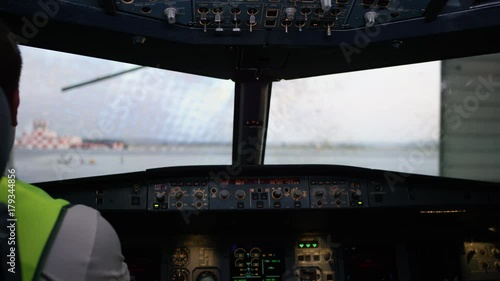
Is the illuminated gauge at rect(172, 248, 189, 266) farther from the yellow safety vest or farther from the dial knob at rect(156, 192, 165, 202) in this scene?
the yellow safety vest

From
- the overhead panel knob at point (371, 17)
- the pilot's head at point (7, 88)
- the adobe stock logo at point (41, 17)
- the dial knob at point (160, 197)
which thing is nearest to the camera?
the pilot's head at point (7, 88)

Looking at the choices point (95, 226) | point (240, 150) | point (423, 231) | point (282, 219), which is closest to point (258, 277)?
point (282, 219)

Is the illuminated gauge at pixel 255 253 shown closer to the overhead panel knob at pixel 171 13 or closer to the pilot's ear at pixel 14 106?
the overhead panel knob at pixel 171 13

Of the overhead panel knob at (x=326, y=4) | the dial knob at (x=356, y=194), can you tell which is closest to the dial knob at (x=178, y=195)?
the dial knob at (x=356, y=194)

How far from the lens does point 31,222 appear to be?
0.53 m

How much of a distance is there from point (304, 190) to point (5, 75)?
240cm

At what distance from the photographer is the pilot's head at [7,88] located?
0.49 m

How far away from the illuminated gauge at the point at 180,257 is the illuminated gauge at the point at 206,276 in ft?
0.43

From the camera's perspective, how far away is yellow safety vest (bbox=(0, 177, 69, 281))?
0.52 m

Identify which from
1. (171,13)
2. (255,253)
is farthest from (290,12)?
(255,253)

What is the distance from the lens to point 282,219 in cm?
292

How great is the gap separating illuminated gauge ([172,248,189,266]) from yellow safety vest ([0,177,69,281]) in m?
2.59

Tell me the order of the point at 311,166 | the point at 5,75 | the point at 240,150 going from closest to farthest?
the point at 5,75 < the point at 311,166 < the point at 240,150

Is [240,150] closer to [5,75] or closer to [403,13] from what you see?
[403,13]
